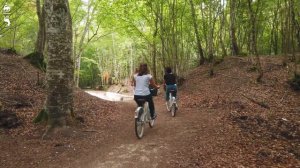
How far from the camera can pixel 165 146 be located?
8.44m

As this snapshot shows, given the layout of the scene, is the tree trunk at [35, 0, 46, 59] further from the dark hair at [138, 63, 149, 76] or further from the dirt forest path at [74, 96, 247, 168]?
the dark hair at [138, 63, 149, 76]

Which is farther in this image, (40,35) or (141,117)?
(40,35)

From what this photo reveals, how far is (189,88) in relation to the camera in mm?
20438

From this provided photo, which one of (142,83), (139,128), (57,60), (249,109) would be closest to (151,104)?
(142,83)

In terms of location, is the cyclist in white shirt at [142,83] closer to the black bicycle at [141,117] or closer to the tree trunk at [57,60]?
the black bicycle at [141,117]

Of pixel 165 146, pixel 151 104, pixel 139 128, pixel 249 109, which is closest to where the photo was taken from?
pixel 165 146

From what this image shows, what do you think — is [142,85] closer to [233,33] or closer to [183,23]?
[233,33]

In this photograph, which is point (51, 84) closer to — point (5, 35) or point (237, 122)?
point (237, 122)

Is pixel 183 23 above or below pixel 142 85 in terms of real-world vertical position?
above

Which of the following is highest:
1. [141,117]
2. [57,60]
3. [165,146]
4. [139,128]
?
[57,60]

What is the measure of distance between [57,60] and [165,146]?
435cm

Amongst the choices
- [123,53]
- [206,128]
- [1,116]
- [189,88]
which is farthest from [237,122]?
[123,53]

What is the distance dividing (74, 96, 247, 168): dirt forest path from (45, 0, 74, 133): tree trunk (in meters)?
1.94

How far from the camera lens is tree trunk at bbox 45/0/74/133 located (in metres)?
9.48
